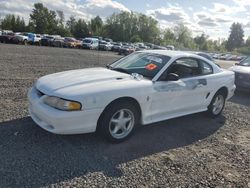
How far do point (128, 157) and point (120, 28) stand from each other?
87.7 metres

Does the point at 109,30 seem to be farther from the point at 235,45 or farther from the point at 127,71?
the point at 127,71

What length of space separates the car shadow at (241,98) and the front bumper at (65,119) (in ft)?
18.4

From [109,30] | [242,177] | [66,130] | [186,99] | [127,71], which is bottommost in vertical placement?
[242,177]

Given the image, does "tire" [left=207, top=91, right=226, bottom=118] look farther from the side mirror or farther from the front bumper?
the front bumper

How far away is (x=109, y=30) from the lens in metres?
88.0

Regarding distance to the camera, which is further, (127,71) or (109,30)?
(109,30)

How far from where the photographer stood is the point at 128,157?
12.9 ft

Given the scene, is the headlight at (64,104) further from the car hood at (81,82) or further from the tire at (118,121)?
the tire at (118,121)

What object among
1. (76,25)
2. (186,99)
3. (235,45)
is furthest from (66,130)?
(235,45)

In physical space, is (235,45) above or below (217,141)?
above

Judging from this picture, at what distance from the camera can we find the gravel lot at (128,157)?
3.32 metres

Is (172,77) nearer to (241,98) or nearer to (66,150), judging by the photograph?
(66,150)

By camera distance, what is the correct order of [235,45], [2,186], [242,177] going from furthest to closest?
[235,45]
[242,177]
[2,186]

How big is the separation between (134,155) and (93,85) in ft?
3.99
